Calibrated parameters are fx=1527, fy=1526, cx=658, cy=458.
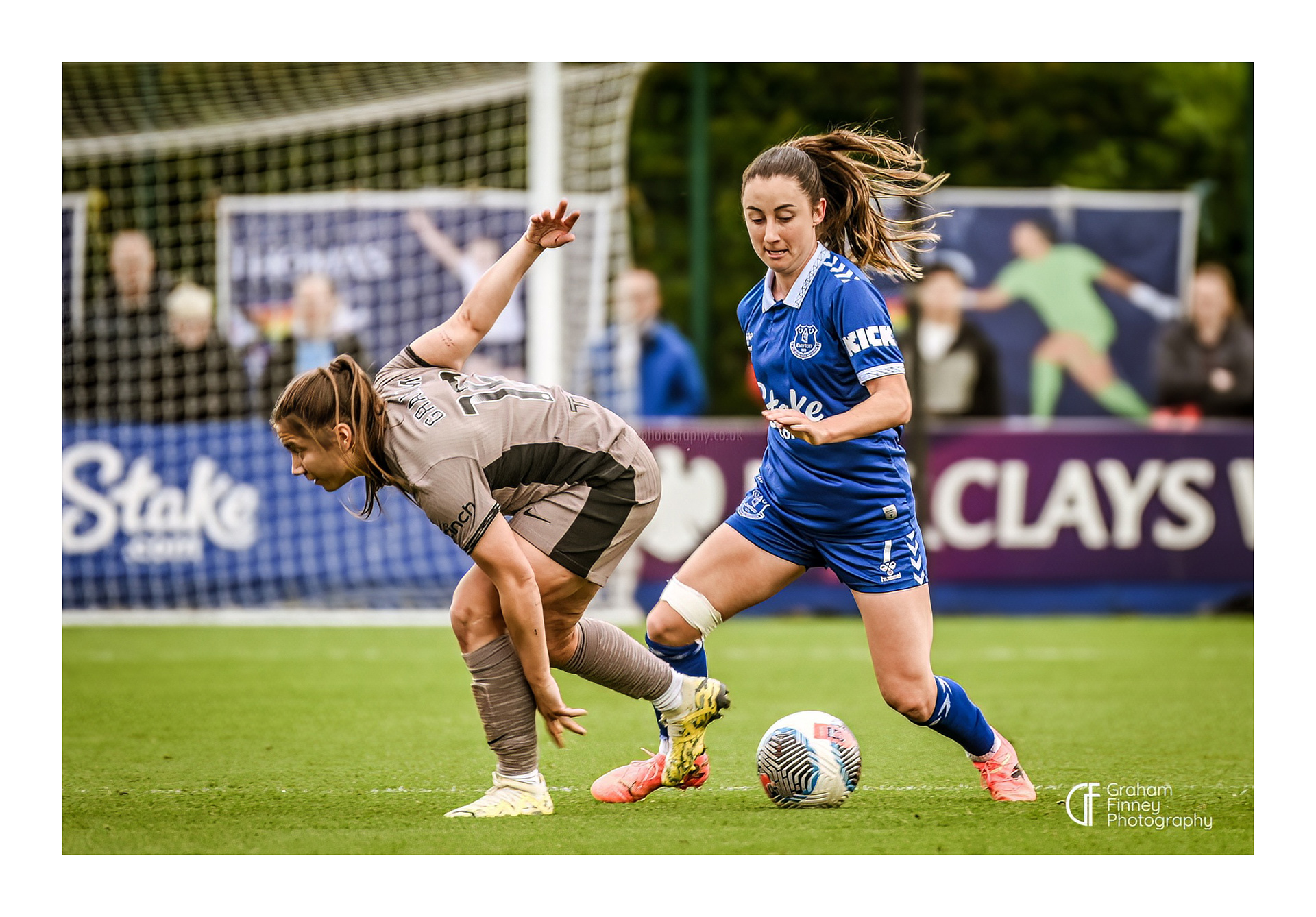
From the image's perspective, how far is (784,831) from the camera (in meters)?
4.05

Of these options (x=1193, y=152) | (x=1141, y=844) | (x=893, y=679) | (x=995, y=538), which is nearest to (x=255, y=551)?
(x=995, y=538)

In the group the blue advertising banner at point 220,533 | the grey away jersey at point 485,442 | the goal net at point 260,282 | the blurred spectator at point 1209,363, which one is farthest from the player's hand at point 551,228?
the blurred spectator at point 1209,363

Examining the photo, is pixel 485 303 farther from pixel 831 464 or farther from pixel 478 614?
pixel 831 464

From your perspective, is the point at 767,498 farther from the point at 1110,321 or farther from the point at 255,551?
the point at 1110,321

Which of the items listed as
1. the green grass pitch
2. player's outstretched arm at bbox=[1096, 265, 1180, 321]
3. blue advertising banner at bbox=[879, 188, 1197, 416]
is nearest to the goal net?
the green grass pitch

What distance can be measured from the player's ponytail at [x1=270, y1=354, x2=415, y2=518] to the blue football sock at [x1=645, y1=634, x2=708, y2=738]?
106cm

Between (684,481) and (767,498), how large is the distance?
5.38 m

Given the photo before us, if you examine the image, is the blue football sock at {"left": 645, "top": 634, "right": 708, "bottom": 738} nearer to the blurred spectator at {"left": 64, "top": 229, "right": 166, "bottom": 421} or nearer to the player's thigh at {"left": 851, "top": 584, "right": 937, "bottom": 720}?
the player's thigh at {"left": 851, "top": 584, "right": 937, "bottom": 720}

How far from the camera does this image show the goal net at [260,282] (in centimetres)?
980

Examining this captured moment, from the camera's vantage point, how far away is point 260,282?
10953 millimetres

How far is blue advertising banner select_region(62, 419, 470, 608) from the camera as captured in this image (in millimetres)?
9750

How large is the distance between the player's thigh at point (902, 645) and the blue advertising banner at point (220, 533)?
5.73 metres

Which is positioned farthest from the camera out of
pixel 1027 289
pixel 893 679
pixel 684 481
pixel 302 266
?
pixel 1027 289

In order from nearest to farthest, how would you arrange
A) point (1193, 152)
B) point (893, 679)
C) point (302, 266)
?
point (893, 679) → point (302, 266) → point (1193, 152)
